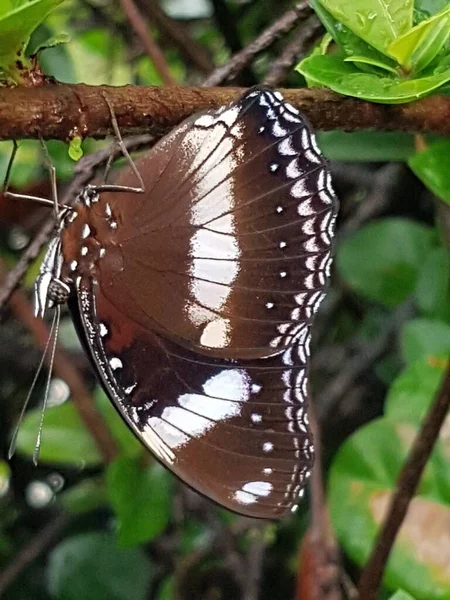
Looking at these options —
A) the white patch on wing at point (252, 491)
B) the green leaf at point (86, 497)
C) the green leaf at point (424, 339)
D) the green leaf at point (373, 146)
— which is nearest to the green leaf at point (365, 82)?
the green leaf at point (373, 146)

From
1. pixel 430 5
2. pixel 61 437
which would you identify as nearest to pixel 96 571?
pixel 61 437

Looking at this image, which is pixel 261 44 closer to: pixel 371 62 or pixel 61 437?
pixel 371 62

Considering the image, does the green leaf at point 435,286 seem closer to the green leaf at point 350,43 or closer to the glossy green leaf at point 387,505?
the glossy green leaf at point 387,505

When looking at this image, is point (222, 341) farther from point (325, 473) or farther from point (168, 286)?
point (325, 473)

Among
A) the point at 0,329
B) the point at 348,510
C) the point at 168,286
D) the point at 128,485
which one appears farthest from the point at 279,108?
the point at 0,329

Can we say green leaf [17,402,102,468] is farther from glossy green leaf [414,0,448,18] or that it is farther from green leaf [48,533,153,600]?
glossy green leaf [414,0,448,18]

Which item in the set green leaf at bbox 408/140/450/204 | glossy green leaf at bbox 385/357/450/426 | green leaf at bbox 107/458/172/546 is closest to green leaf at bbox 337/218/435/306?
glossy green leaf at bbox 385/357/450/426
